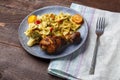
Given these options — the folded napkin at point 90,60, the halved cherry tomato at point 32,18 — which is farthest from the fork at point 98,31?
the halved cherry tomato at point 32,18

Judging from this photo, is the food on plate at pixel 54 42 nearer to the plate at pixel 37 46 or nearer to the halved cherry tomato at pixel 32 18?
the plate at pixel 37 46

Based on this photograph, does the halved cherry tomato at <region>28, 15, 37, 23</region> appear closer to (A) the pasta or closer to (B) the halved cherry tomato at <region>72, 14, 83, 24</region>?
(A) the pasta

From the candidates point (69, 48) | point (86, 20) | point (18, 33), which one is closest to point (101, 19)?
point (86, 20)

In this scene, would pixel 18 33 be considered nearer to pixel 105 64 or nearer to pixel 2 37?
pixel 2 37

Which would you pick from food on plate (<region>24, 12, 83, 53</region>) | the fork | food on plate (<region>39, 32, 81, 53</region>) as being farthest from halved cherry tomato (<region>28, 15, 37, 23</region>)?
the fork

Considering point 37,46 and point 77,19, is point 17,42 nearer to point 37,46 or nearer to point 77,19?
point 37,46

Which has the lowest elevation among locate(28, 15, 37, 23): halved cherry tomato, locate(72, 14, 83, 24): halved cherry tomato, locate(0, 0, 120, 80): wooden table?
locate(0, 0, 120, 80): wooden table

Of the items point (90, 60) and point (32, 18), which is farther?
point (32, 18)

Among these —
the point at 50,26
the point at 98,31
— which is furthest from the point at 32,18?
the point at 98,31
